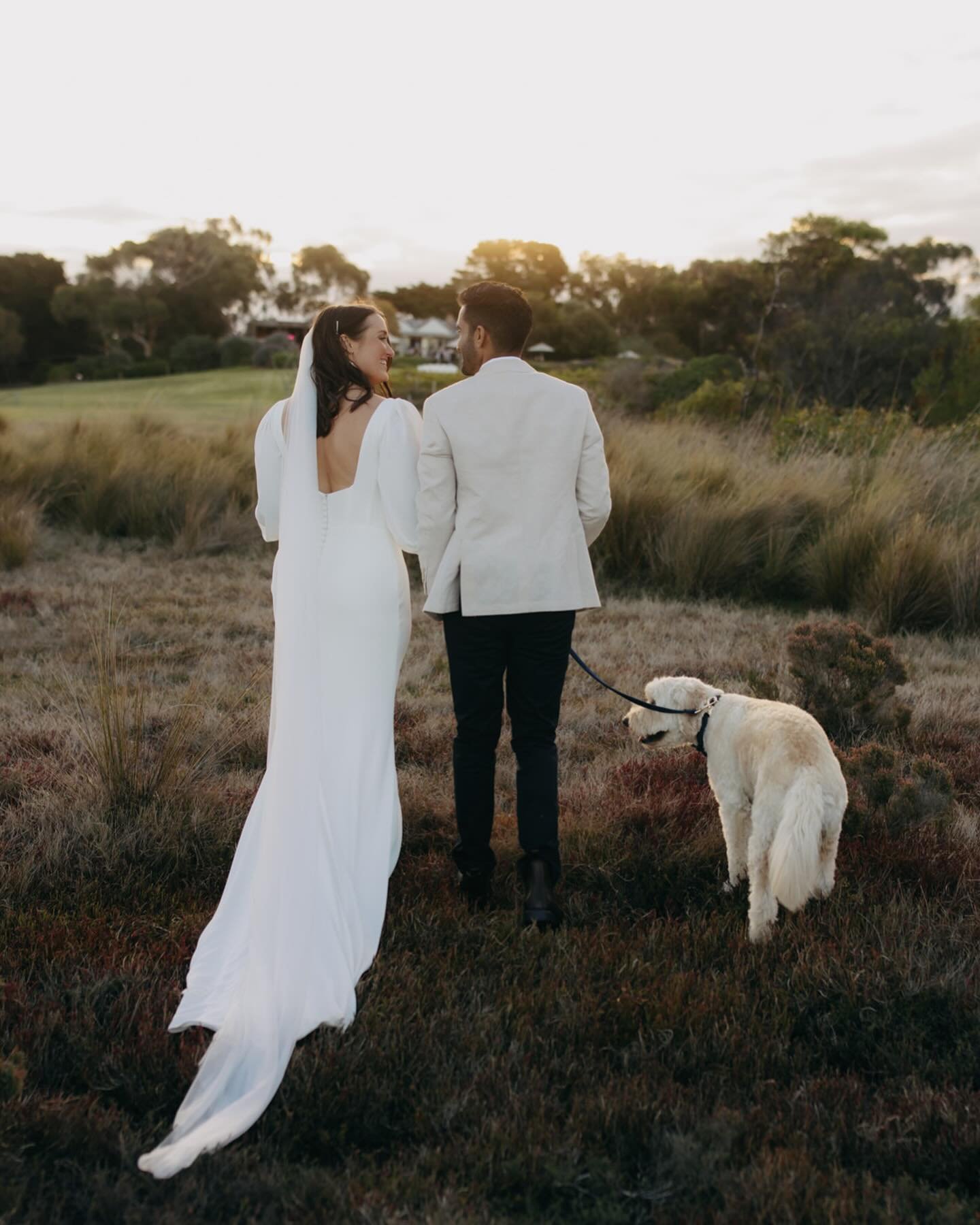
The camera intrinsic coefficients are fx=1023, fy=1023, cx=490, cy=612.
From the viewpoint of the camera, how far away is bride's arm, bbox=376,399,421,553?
3.74 meters

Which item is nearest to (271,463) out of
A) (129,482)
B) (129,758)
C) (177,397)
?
(129,758)

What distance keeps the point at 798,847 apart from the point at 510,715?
1127mm

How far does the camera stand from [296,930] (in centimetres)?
335

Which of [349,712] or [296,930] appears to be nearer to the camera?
[296,930]

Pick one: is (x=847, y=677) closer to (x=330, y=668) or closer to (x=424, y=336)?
(x=330, y=668)

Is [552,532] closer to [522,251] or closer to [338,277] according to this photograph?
[522,251]

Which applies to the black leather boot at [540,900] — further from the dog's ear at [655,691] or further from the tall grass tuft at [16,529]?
the tall grass tuft at [16,529]

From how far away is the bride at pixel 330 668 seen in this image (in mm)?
3432

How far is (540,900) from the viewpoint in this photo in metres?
3.81

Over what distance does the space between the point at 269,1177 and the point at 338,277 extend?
73925 mm

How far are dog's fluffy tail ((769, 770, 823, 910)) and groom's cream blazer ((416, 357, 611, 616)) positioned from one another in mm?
973

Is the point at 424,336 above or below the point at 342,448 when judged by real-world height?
above

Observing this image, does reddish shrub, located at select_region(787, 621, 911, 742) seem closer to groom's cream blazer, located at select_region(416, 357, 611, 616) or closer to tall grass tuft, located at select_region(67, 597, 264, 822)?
groom's cream blazer, located at select_region(416, 357, 611, 616)

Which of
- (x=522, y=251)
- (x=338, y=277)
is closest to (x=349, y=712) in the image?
(x=522, y=251)
